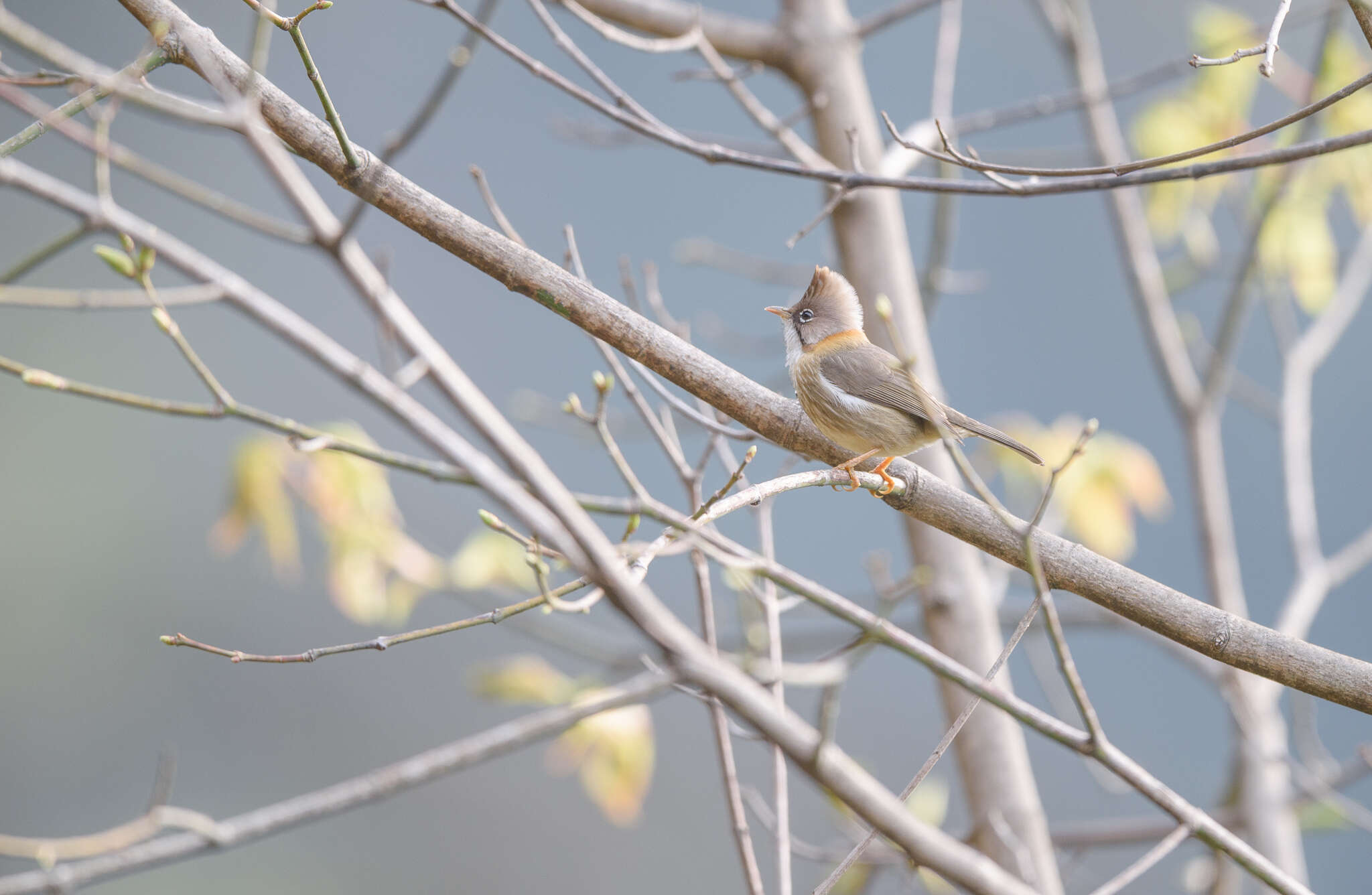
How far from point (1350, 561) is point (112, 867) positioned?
145 inches

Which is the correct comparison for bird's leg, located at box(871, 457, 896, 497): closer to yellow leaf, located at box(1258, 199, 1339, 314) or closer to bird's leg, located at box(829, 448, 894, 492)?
bird's leg, located at box(829, 448, 894, 492)

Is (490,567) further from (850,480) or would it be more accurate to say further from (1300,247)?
(1300,247)

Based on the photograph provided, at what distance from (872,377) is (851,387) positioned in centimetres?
6

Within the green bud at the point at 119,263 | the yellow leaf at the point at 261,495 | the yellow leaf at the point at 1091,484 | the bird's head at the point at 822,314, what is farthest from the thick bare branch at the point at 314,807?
the yellow leaf at the point at 1091,484

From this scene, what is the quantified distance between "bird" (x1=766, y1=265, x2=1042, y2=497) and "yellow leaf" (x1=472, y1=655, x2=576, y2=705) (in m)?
1.16

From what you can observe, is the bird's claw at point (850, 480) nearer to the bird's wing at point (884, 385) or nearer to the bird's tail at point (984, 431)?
the bird's wing at point (884, 385)

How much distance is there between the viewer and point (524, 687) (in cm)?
286

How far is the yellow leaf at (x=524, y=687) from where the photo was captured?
2848 millimetres

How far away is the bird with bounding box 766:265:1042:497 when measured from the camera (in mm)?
2045

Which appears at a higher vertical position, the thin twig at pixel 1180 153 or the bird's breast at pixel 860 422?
A: the bird's breast at pixel 860 422

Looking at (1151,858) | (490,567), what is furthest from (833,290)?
(1151,858)

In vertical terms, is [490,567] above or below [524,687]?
above

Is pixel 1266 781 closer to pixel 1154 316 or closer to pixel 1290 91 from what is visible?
pixel 1154 316

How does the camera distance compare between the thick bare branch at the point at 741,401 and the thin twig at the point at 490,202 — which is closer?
the thick bare branch at the point at 741,401
